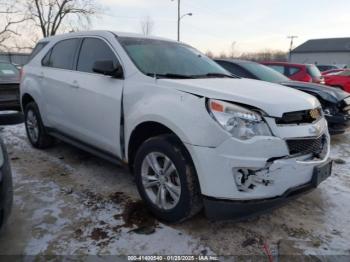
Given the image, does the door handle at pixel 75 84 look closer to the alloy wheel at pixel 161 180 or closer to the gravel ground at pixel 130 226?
the gravel ground at pixel 130 226

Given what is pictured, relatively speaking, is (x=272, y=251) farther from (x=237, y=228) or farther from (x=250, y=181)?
(x=250, y=181)

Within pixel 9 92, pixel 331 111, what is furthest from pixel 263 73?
pixel 9 92

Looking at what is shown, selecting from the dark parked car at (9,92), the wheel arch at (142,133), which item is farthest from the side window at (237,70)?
the dark parked car at (9,92)

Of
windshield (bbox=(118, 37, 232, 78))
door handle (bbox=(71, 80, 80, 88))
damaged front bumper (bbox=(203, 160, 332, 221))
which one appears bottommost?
damaged front bumper (bbox=(203, 160, 332, 221))

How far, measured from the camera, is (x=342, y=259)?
2555 millimetres

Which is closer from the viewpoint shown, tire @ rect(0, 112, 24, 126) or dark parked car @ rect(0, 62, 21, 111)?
tire @ rect(0, 112, 24, 126)

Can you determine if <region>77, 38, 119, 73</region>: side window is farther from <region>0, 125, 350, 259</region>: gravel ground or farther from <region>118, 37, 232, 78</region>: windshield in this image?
<region>0, 125, 350, 259</region>: gravel ground

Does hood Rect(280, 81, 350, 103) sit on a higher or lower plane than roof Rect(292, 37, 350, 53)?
lower

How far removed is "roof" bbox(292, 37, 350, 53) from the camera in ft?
218

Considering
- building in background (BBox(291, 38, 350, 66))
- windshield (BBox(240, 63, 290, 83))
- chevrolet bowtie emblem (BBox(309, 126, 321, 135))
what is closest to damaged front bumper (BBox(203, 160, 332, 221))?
chevrolet bowtie emblem (BBox(309, 126, 321, 135))

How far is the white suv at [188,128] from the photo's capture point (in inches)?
96.7

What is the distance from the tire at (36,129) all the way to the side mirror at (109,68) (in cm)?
211

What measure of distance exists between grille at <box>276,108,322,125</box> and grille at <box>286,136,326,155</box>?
166mm

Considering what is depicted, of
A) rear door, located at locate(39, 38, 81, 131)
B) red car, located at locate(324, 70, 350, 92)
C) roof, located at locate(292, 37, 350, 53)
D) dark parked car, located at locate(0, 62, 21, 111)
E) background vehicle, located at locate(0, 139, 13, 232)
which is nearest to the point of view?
background vehicle, located at locate(0, 139, 13, 232)
